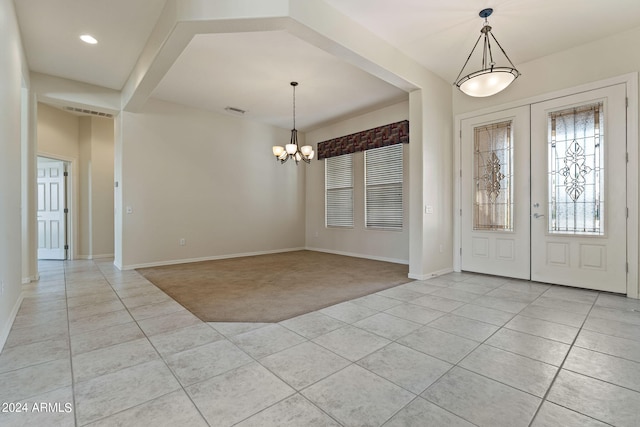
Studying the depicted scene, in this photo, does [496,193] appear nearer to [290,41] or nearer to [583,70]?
[583,70]

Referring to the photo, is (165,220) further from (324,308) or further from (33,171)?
(324,308)

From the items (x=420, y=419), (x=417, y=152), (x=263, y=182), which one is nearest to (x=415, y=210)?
(x=417, y=152)

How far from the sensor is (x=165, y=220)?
555cm

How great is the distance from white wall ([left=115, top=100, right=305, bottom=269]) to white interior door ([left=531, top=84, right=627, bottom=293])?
5177mm

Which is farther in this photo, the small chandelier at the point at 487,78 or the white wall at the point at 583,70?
the white wall at the point at 583,70

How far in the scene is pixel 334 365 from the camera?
1896 millimetres

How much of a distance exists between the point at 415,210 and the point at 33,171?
5640mm

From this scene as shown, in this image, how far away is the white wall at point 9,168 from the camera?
92.3 inches

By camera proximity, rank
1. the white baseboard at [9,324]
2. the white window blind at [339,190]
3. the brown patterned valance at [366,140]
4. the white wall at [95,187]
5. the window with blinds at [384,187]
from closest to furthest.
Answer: the white baseboard at [9,324]
the brown patterned valance at [366,140]
the window with blinds at [384,187]
the white wall at [95,187]
the white window blind at [339,190]

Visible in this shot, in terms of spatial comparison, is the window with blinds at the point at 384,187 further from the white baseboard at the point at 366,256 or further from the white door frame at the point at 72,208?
the white door frame at the point at 72,208

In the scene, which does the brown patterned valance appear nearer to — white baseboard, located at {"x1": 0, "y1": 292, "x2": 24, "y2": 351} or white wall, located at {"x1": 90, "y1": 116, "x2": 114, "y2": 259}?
white wall, located at {"x1": 90, "y1": 116, "x2": 114, "y2": 259}

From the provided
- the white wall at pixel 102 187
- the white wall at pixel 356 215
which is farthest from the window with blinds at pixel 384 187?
the white wall at pixel 102 187

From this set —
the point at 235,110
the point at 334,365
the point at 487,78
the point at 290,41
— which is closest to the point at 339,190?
the point at 235,110

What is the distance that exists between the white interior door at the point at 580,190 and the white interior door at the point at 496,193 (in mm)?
134
